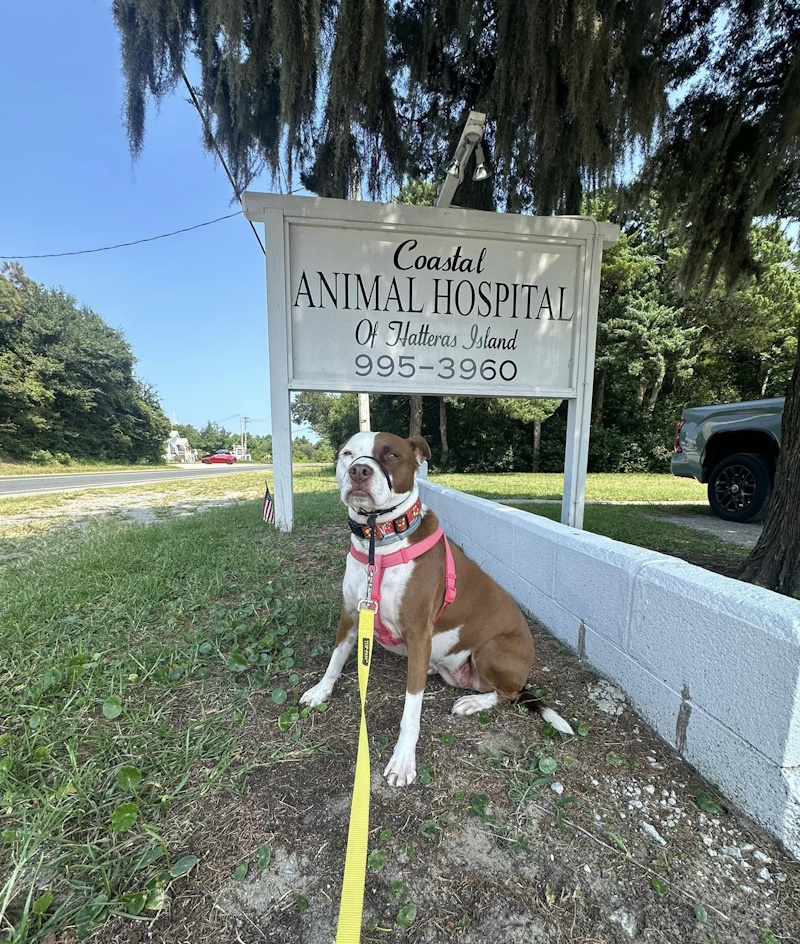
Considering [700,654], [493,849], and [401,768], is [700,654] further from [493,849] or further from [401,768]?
[401,768]

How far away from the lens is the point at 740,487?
20.2 ft

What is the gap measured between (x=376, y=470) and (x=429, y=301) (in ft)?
10.3

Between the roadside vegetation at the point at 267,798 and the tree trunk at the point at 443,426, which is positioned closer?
the roadside vegetation at the point at 267,798

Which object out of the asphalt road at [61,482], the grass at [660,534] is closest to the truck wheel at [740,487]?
the grass at [660,534]

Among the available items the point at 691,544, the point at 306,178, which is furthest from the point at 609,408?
the point at 306,178

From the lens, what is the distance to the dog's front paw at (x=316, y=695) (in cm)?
193

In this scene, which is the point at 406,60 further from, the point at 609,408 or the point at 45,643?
the point at 609,408

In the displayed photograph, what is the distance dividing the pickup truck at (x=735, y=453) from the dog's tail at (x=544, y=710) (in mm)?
5814

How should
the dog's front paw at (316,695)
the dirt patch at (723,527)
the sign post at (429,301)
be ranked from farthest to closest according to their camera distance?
the dirt patch at (723,527)
the sign post at (429,301)
the dog's front paw at (316,695)

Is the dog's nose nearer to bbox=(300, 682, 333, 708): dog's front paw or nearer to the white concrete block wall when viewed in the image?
bbox=(300, 682, 333, 708): dog's front paw

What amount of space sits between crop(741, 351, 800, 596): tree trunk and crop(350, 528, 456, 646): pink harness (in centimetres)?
235

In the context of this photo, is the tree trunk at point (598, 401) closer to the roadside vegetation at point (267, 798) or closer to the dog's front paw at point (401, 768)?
the roadside vegetation at point (267, 798)

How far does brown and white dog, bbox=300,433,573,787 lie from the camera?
1752 mm

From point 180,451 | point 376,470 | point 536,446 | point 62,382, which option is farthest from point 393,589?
point 180,451
